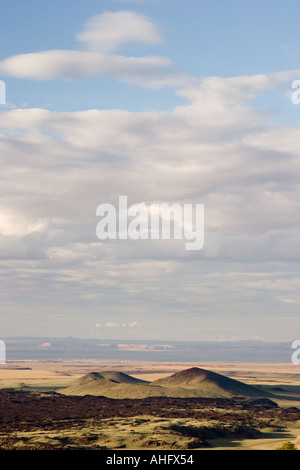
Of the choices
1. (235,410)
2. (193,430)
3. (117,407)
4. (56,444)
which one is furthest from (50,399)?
(56,444)

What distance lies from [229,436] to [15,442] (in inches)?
1500

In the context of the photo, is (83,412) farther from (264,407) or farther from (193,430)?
(264,407)

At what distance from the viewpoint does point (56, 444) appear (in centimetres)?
9825

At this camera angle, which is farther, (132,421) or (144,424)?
(132,421)

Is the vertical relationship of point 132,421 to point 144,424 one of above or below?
below

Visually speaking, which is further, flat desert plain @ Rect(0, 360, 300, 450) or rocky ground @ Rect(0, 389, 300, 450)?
flat desert plain @ Rect(0, 360, 300, 450)

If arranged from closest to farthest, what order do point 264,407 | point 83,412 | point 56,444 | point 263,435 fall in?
point 56,444 → point 263,435 → point 83,412 → point 264,407

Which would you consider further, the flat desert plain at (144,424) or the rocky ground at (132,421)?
the flat desert plain at (144,424)
